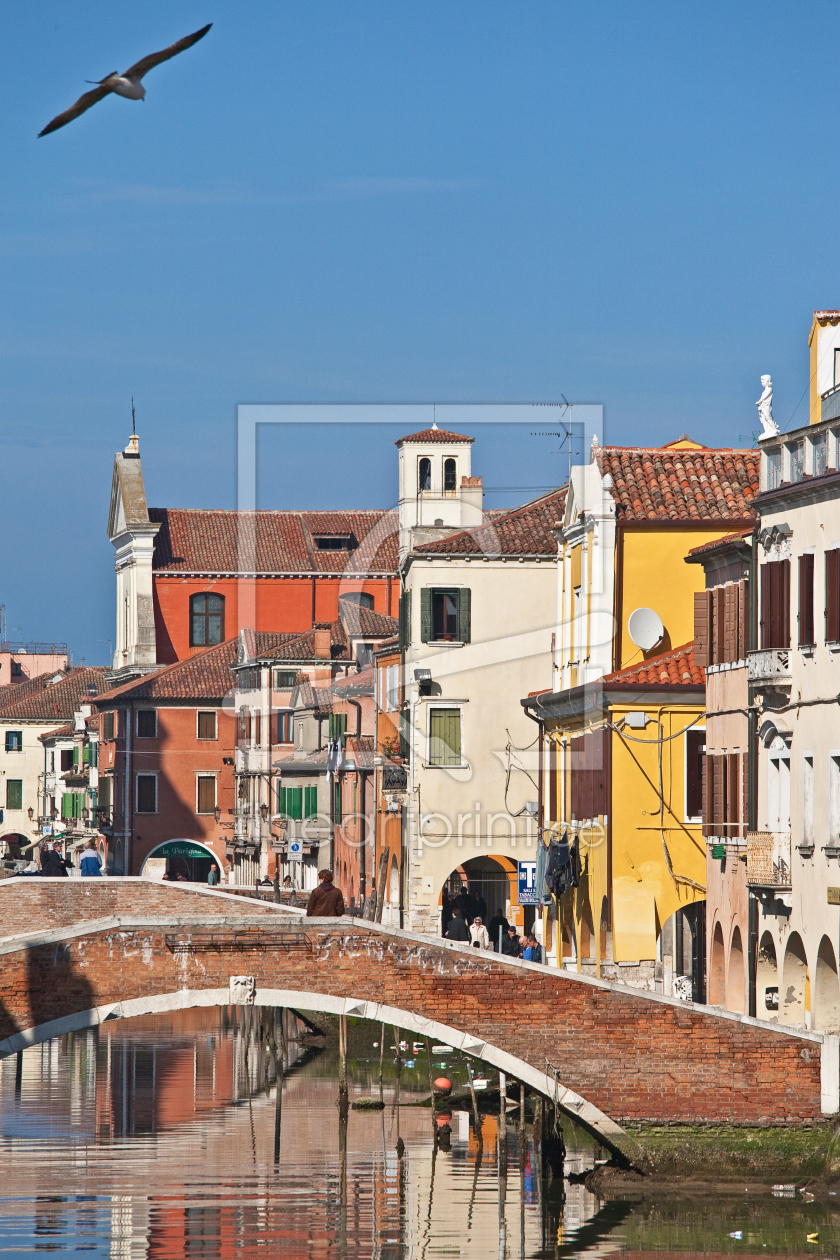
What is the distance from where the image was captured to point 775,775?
93.0 ft

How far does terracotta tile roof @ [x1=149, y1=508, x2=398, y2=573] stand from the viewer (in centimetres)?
7181

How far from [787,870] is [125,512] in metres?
50.1

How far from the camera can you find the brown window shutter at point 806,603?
27.0 metres

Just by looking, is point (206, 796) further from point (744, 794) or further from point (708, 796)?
point (744, 794)

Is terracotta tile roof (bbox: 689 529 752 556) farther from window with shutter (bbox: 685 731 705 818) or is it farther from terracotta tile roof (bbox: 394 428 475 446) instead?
terracotta tile roof (bbox: 394 428 475 446)

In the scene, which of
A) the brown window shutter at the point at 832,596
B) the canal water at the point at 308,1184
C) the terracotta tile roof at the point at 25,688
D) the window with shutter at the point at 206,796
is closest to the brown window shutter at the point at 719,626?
the brown window shutter at the point at 832,596

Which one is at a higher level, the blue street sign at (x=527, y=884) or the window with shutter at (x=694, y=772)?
the window with shutter at (x=694, y=772)

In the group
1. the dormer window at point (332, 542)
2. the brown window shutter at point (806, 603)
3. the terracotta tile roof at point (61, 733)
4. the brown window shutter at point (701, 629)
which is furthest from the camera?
the terracotta tile roof at point (61, 733)

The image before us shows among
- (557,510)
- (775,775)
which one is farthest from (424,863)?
(775,775)

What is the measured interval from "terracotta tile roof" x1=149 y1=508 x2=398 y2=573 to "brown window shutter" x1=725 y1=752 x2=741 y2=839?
1613 inches

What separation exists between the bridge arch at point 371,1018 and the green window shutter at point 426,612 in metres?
20.5

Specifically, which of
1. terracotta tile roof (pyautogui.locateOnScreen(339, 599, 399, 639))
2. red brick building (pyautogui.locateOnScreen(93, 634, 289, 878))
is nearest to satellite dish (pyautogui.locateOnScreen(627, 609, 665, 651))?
terracotta tile roof (pyautogui.locateOnScreen(339, 599, 399, 639))

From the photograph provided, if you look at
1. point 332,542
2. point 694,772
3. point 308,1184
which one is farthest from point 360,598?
point 308,1184

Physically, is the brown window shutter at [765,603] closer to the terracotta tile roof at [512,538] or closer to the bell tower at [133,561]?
the terracotta tile roof at [512,538]
